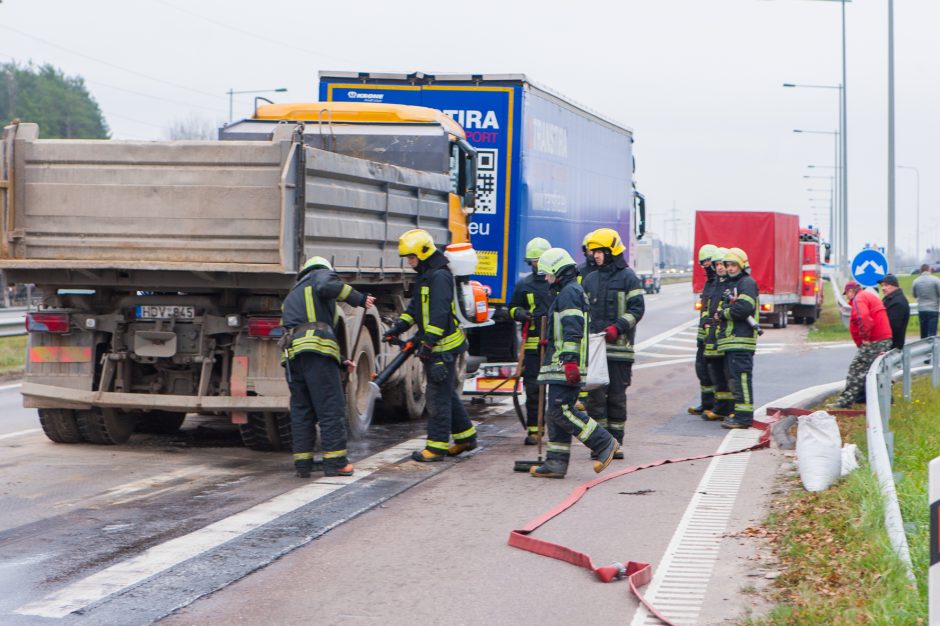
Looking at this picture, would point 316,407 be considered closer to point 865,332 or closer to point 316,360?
point 316,360

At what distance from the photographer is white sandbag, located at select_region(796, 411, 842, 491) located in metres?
9.14

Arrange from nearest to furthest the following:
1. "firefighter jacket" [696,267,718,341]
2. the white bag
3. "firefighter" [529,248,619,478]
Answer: "firefighter" [529,248,619,478]
the white bag
"firefighter jacket" [696,267,718,341]

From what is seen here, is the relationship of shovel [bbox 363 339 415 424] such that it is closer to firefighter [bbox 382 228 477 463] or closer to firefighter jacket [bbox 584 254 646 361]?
firefighter [bbox 382 228 477 463]

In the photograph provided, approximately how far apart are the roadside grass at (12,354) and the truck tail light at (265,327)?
7.65 m

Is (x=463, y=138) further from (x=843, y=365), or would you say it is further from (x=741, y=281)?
(x=843, y=365)

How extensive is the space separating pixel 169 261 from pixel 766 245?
2304cm

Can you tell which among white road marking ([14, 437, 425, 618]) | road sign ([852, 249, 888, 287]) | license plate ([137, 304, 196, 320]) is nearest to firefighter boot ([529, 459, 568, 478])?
white road marking ([14, 437, 425, 618])

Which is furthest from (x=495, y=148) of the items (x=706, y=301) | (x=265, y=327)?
(x=265, y=327)

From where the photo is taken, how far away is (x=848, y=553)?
696 cm

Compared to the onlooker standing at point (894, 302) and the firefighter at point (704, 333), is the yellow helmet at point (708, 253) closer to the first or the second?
the firefighter at point (704, 333)

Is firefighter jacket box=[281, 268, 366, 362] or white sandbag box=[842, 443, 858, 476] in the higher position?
firefighter jacket box=[281, 268, 366, 362]

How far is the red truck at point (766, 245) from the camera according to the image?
101 feet

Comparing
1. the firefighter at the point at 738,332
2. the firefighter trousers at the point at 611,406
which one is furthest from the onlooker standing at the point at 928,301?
the firefighter trousers at the point at 611,406

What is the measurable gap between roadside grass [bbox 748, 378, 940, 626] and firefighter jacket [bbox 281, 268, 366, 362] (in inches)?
137
